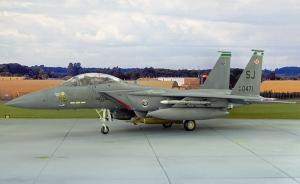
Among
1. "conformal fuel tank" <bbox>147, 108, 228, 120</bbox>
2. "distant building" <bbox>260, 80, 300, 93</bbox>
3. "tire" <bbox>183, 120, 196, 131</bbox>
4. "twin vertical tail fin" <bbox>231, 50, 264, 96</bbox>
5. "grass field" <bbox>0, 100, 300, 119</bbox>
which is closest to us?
"conformal fuel tank" <bbox>147, 108, 228, 120</bbox>

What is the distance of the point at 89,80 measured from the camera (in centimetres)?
1415

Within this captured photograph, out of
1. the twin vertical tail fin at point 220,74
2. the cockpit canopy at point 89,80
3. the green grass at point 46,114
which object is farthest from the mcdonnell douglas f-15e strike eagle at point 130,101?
→ the green grass at point 46,114

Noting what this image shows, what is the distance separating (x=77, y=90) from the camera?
45.4 ft

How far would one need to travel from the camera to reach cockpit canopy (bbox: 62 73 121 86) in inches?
551

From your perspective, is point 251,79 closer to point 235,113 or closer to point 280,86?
point 235,113

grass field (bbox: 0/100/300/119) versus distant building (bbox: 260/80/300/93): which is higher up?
distant building (bbox: 260/80/300/93)

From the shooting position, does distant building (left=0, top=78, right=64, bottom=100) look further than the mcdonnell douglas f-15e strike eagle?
Yes

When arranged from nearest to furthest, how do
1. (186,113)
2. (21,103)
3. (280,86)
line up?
(21,103), (186,113), (280,86)

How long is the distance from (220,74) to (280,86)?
848cm

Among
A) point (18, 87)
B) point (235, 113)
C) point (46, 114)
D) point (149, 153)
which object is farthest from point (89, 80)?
point (18, 87)

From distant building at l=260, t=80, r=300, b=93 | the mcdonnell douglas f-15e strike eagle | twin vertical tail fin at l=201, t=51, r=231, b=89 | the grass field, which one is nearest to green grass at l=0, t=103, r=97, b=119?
the grass field

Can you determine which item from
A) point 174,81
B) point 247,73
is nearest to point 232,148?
point 247,73

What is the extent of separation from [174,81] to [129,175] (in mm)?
14772

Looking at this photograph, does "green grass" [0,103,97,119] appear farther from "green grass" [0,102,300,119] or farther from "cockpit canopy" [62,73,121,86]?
"cockpit canopy" [62,73,121,86]
